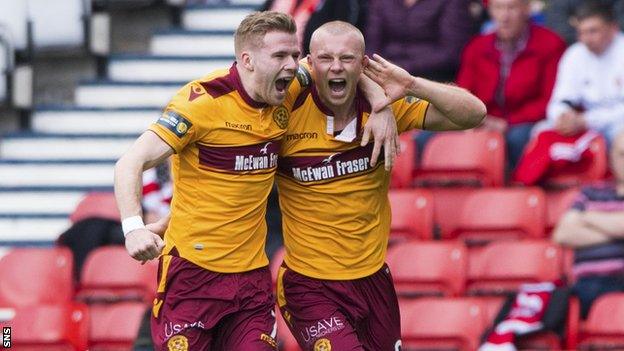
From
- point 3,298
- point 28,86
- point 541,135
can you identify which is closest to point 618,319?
point 541,135

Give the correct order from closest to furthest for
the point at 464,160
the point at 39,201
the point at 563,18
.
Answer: the point at 464,160 → the point at 563,18 → the point at 39,201

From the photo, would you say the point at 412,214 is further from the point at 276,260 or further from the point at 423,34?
the point at 423,34

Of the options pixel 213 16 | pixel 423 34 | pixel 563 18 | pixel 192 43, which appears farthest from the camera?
pixel 213 16

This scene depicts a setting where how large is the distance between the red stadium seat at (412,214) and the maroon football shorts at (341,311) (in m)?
2.96

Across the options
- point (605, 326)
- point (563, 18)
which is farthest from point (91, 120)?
point (605, 326)

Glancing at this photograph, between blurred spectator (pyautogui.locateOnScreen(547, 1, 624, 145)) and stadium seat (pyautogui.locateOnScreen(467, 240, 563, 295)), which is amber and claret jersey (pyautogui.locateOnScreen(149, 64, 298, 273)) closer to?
stadium seat (pyautogui.locateOnScreen(467, 240, 563, 295))

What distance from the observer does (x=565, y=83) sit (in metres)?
12.5

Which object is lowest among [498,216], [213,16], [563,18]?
[498,216]

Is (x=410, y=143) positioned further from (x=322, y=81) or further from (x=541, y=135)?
(x=322, y=81)

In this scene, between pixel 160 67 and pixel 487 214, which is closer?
pixel 487 214

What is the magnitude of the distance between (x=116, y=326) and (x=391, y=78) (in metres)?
4.02

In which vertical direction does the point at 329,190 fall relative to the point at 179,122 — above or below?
below

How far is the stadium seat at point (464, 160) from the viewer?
12.5 metres

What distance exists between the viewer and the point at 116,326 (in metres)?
12.3
